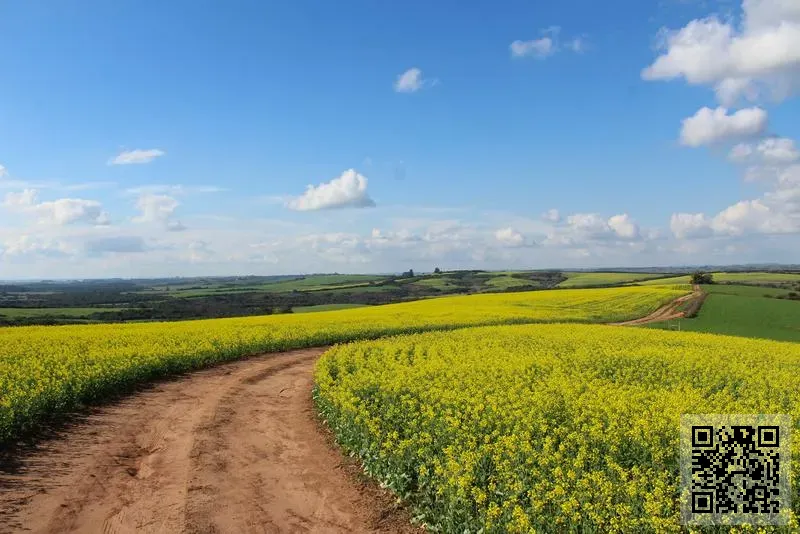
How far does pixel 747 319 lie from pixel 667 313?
827cm

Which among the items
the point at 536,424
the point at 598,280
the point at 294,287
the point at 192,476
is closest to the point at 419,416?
the point at 536,424

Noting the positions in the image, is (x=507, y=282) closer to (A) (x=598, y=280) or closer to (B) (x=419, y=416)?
(A) (x=598, y=280)

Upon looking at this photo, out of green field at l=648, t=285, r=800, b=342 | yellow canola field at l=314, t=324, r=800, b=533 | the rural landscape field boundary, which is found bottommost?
green field at l=648, t=285, r=800, b=342

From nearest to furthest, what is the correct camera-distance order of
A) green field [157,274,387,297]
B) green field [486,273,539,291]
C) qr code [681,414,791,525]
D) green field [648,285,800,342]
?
qr code [681,414,791,525]
green field [648,285,800,342]
green field [486,273,539,291]
green field [157,274,387,297]

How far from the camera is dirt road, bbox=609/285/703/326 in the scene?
52.5 metres

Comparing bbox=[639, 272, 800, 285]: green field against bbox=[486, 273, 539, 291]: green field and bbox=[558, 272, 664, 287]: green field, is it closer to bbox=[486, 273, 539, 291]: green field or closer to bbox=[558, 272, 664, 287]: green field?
bbox=[558, 272, 664, 287]: green field

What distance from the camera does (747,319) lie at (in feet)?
163

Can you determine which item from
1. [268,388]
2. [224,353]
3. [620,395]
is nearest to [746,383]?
[620,395]

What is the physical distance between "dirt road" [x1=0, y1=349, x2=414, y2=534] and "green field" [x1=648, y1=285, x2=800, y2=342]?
43153 millimetres

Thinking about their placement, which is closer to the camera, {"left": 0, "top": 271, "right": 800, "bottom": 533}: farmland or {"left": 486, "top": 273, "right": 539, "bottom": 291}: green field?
{"left": 0, "top": 271, "right": 800, "bottom": 533}: farmland

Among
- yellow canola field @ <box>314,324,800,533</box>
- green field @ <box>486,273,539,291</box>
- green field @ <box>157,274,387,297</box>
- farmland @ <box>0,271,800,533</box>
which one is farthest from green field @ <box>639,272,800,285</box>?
yellow canola field @ <box>314,324,800,533</box>

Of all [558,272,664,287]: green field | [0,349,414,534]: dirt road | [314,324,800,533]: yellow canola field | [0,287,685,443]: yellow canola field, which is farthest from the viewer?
[558,272,664,287]: green field

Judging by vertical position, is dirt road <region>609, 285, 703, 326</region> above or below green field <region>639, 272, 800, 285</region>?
below

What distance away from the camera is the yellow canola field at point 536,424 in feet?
24.3
